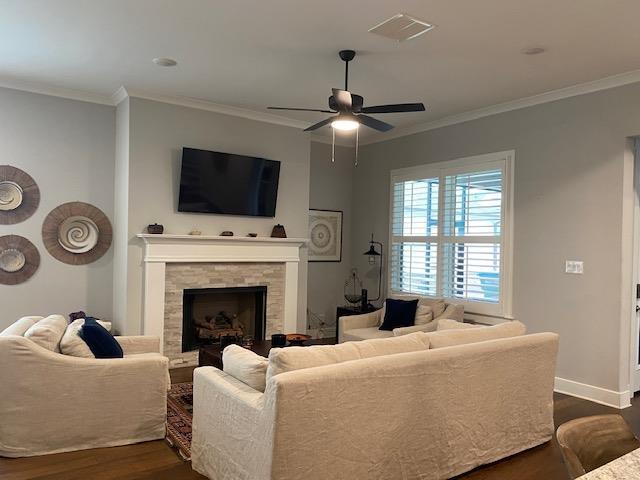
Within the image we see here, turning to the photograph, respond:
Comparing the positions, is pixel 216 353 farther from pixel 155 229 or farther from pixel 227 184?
pixel 227 184

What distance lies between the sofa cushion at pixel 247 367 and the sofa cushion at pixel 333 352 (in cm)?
14

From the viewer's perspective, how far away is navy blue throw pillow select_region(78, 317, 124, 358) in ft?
11.5

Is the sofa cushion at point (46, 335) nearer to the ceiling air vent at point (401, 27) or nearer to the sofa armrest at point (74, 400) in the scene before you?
the sofa armrest at point (74, 400)

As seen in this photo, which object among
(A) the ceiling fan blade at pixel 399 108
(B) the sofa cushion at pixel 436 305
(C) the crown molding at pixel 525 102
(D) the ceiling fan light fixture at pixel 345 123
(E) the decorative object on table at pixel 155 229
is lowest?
(B) the sofa cushion at pixel 436 305

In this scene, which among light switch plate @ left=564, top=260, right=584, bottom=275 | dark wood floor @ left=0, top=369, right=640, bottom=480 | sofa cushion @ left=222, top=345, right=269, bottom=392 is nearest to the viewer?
sofa cushion @ left=222, top=345, right=269, bottom=392

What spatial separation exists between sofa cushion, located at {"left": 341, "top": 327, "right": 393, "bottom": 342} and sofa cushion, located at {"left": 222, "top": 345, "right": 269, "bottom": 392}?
97.7 inches

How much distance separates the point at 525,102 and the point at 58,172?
4.90m

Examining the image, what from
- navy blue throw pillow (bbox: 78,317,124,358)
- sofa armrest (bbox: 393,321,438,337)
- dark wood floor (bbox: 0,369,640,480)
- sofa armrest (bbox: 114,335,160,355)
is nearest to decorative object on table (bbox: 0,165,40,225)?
sofa armrest (bbox: 114,335,160,355)

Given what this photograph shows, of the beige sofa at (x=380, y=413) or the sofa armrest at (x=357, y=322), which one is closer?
the beige sofa at (x=380, y=413)

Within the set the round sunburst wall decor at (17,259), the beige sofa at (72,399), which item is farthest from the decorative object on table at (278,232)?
the beige sofa at (72,399)

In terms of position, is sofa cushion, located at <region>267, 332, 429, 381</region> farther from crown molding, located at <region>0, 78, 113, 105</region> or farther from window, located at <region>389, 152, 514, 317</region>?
crown molding, located at <region>0, 78, 113, 105</region>

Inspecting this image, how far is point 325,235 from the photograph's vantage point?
7.38m

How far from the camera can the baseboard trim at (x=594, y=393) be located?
4.52m

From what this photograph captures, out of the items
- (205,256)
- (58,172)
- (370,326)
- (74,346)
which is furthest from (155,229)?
(370,326)
